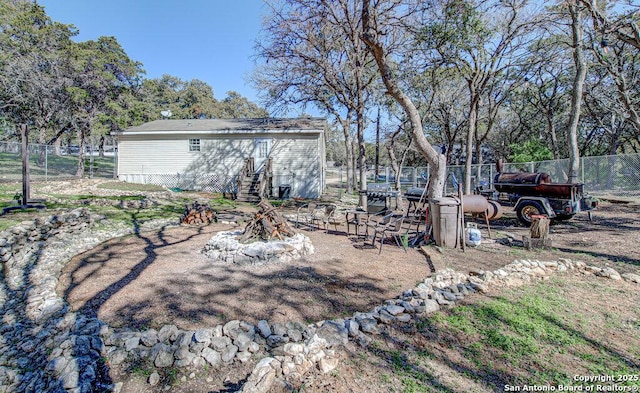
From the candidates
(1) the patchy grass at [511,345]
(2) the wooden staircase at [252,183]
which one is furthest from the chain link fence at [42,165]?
(1) the patchy grass at [511,345]

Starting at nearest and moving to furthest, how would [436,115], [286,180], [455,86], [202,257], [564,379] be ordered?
[564,379]
[202,257]
[286,180]
[455,86]
[436,115]

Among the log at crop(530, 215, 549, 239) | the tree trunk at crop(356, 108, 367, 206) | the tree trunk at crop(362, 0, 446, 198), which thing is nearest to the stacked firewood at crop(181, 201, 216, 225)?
the tree trunk at crop(356, 108, 367, 206)

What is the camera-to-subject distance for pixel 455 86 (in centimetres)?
1978

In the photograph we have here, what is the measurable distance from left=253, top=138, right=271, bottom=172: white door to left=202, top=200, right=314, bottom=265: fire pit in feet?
38.3

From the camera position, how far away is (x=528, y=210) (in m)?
8.90

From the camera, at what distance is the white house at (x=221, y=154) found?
1767 centimetres

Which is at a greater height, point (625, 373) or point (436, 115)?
point (436, 115)

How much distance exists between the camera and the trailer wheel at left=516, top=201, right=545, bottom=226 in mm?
8650

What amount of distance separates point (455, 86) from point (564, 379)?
803 inches

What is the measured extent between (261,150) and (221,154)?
2421mm

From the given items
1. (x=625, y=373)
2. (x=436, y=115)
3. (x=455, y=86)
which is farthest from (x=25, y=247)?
A: (x=436, y=115)

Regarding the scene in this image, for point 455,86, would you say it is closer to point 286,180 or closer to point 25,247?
point 286,180

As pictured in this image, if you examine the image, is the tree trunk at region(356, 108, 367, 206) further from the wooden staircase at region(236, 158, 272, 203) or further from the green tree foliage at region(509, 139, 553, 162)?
the green tree foliage at region(509, 139, 553, 162)

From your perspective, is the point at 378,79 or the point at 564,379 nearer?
the point at 564,379
